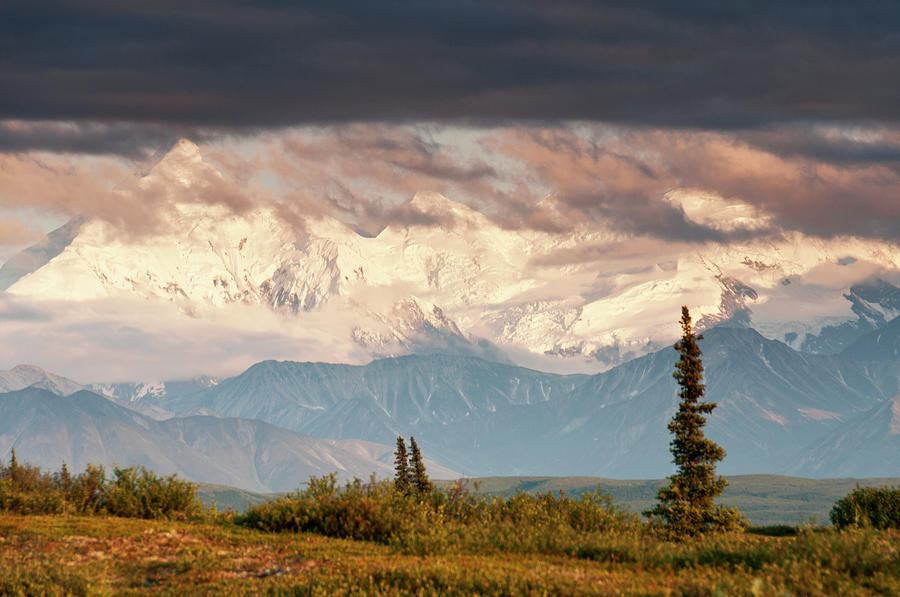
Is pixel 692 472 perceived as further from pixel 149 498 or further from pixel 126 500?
pixel 126 500

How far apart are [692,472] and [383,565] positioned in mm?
45938

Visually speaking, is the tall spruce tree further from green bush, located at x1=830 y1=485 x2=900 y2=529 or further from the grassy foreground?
the grassy foreground

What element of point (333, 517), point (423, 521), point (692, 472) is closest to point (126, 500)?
point (333, 517)

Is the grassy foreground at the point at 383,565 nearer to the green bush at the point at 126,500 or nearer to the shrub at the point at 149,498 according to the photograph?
the shrub at the point at 149,498

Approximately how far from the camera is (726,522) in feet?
234

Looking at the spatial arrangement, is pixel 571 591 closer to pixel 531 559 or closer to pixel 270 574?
pixel 531 559

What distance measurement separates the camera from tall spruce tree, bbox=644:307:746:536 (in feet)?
A: 238

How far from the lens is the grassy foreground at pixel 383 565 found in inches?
1198

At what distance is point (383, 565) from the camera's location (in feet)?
115

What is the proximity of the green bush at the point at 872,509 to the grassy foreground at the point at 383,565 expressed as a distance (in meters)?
13.8

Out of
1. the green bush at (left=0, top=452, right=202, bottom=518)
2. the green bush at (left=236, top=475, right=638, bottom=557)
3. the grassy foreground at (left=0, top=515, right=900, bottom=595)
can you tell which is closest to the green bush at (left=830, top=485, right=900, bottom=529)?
the green bush at (left=236, top=475, right=638, bottom=557)

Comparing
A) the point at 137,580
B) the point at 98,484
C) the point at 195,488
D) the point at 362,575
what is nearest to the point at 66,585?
the point at 137,580

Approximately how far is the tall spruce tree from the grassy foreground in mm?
31328

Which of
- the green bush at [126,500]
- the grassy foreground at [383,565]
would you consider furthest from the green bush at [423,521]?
the green bush at [126,500]
